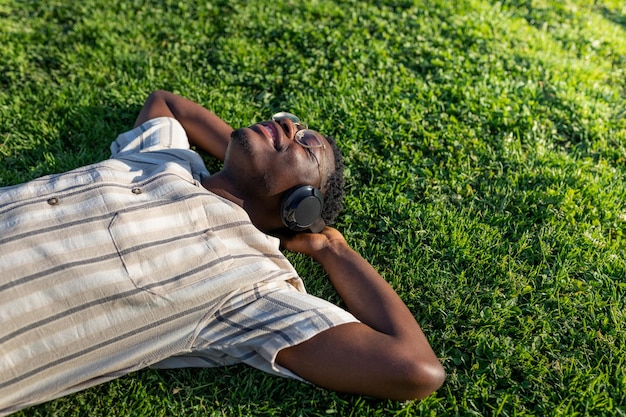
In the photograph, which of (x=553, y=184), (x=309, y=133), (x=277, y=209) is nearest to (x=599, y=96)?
(x=553, y=184)

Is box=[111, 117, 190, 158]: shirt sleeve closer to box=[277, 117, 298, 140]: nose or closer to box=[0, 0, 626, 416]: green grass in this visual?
box=[0, 0, 626, 416]: green grass

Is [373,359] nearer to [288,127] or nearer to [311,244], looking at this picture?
[311,244]

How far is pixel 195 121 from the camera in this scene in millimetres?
4680

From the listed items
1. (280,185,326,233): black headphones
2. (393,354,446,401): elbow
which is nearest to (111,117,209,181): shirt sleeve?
(280,185,326,233): black headphones

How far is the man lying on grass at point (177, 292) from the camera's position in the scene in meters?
2.90

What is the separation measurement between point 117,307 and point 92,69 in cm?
338

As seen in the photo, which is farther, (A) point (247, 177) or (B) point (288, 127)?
(B) point (288, 127)

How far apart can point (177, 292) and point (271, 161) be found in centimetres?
105

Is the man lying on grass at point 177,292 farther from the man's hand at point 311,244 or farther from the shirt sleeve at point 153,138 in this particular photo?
the shirt sleeve at point 153,138

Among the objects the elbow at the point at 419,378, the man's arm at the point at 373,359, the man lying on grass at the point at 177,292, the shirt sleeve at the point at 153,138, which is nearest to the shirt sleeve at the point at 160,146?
the shirt sleeve at the point at 153,138

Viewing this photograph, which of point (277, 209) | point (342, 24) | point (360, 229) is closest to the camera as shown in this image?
point (277, 209)

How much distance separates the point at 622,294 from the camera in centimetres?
390

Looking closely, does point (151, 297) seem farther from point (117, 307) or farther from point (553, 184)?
point (553, 184)

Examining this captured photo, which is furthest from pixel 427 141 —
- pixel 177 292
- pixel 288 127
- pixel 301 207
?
pixel 177 292
